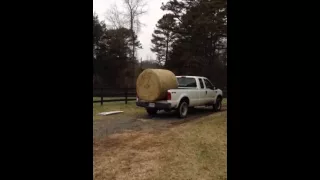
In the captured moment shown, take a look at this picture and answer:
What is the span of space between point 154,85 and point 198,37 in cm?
2136

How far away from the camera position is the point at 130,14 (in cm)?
2911

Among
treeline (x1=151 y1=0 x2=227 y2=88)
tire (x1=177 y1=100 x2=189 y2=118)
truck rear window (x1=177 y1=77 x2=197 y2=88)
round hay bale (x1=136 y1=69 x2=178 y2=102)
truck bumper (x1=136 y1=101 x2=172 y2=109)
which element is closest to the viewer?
truck bumper (x1=136 y1=101 x2=172 y2=109)

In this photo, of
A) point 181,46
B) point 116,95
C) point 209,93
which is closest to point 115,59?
point 181,46

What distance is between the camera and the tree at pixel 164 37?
32594mm

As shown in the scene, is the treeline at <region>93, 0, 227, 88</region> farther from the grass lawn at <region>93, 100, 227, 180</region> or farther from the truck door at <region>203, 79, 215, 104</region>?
the grass lawn at <region>93, 100, 227, 180</region>

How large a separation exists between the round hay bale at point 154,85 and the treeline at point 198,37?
18.4 m

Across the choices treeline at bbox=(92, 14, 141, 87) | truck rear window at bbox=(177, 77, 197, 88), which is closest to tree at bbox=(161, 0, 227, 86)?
treeline at bbox=(92, 14, 141, 87)

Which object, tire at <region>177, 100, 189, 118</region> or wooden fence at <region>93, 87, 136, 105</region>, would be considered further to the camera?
wooden fence at <region>93, 87, 136, 105</region>

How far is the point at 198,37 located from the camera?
3073 centimetres

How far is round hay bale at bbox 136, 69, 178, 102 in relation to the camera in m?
10.7

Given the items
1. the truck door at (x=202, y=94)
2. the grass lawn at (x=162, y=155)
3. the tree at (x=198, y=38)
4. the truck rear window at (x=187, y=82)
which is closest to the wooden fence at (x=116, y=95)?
the truck rear window at (x=187, y=82)
